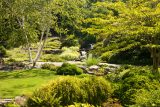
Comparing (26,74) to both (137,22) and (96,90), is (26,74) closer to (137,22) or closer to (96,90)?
(96,90)

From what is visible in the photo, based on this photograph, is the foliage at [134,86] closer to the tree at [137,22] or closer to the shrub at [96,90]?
the shrub at [96,90]

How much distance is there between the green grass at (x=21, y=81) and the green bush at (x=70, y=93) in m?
2.23

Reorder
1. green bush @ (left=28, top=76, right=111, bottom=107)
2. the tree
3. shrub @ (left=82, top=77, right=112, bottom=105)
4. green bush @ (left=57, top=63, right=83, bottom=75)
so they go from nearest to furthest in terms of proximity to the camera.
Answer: green bush @ (left=28, top=76, right=111, bottom=107) → shrub @ (left=82, top=77, right=112, bottom=105) → the tree → green bush @ (left=57, top=63, right=83, bottom=75)

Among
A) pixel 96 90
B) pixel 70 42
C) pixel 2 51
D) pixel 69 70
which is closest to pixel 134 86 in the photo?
pixel 96 90

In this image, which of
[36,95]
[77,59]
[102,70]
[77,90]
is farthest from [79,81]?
[77,59]

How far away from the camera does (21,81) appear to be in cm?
1969

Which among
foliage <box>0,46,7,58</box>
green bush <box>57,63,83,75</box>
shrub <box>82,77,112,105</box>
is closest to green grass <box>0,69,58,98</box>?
green bush <box>57,63,83,75</box>

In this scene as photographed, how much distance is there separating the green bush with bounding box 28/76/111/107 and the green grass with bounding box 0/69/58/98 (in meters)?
2.23

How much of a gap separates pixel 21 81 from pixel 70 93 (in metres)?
6.99

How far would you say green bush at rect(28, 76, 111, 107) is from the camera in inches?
500

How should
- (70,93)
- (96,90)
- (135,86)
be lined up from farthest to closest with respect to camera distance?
(96,90) < (135,86) < (70,93)

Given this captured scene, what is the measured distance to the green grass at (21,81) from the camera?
1683 cm

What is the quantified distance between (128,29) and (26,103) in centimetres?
514

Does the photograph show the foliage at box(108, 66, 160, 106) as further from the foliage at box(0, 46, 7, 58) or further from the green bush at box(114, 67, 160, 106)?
the foliage at box(0, 46, 7, 58)
